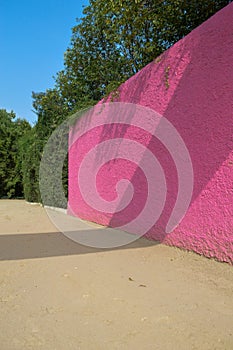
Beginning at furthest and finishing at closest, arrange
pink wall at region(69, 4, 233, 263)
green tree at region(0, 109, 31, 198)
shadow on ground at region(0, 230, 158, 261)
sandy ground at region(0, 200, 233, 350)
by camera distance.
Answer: green tree at region(0, 109, 31, 198) → shadow on ground at region(0, 230, 158, 261) → pink wall at region(69, 4, 233, 263) → sandy ground at region(0, 200, 233, 350)

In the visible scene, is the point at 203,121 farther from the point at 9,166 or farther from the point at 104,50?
the point at 9,166

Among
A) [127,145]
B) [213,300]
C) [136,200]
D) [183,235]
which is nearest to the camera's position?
[213,300]

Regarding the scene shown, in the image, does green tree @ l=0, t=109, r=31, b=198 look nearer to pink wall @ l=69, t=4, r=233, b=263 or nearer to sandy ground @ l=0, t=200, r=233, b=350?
sandy ground @ l=0, t=200, r=233, b=350

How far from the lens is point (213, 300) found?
3.04 meters

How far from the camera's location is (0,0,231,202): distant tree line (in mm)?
7559

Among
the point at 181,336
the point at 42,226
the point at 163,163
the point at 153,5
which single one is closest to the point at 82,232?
the point at 42,226

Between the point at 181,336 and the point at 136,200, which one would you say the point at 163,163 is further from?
the point at 181,336

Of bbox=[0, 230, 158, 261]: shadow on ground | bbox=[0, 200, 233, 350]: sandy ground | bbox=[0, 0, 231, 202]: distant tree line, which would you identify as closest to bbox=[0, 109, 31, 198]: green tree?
bbox=[0, 0, 231, 202]: distant tree line

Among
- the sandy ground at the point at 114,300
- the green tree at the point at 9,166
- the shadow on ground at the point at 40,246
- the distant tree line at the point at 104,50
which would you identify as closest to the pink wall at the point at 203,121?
the sandy ground at the point at 114,300

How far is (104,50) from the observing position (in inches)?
479

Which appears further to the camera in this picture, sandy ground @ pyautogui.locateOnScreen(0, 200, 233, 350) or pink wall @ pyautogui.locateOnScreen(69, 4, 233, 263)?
pink wall @ pyautogui.locateOnScreen(69, 4, 233, 263)

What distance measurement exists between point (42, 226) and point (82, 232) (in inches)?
55.0

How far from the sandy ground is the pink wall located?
31 centimetres

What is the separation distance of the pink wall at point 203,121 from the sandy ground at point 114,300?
31 centimetres
